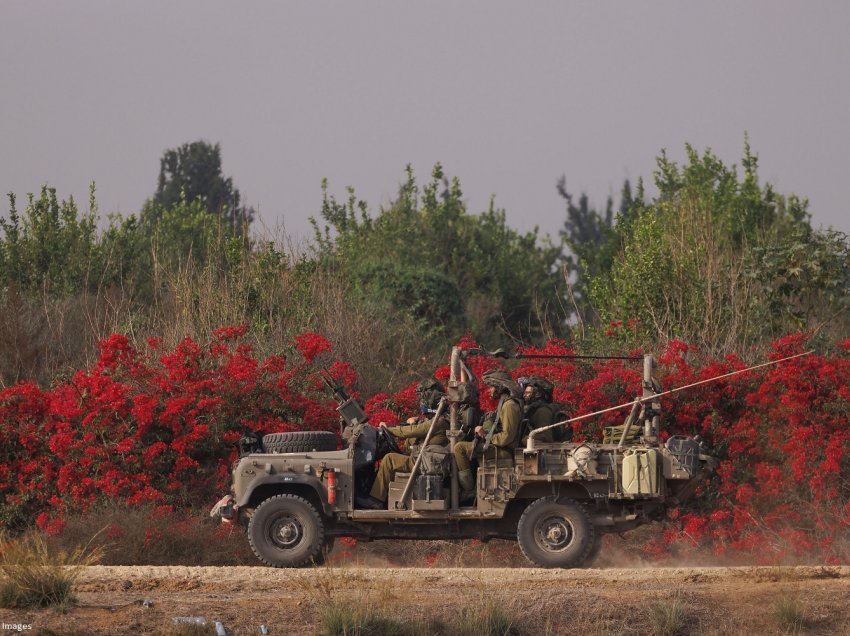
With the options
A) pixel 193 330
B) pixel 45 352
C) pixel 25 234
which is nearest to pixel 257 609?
pixel 193 330

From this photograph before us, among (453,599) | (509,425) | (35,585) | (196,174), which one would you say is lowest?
(453,599)

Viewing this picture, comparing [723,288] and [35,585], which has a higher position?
[723,288]

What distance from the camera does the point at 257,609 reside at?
10508 mm

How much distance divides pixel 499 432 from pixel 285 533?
7.89 ft

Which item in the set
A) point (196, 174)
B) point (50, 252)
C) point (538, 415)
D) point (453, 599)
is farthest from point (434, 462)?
point (196, 174)

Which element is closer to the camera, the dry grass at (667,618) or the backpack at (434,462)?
the dry grass at (667,618)

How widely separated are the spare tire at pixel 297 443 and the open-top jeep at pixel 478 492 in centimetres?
4

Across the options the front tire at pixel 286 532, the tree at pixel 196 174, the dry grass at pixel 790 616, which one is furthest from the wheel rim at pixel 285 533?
the tree at pixel 196 174

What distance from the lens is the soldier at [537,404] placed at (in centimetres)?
1370

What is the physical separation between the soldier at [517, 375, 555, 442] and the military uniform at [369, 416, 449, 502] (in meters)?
0.92

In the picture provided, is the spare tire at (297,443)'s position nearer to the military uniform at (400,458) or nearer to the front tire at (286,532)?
the front tire at (286,532)

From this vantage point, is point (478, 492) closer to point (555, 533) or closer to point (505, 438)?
point (505, 438)

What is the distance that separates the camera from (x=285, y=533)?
43.4 feet

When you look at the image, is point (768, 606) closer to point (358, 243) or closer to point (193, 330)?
point (193, 330)
